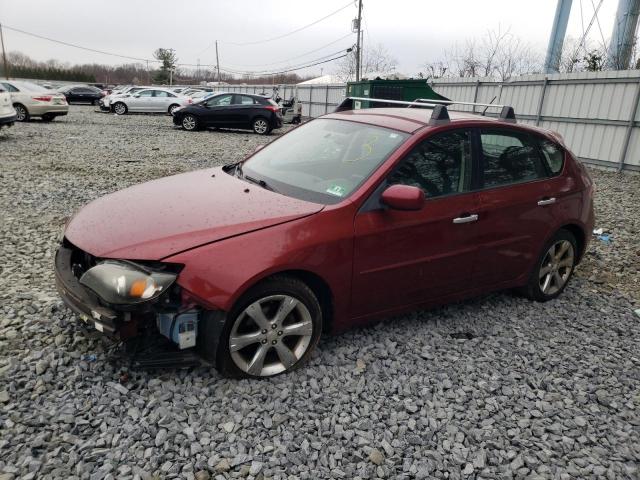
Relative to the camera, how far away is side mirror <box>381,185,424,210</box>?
3.12 m

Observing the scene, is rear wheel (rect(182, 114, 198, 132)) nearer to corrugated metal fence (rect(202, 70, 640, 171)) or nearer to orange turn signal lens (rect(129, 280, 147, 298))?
corrugated metal fence (rect(202, 70, 640, 171))

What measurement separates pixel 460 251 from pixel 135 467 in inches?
98.3

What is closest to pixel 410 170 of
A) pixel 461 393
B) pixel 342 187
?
pixel 342 187

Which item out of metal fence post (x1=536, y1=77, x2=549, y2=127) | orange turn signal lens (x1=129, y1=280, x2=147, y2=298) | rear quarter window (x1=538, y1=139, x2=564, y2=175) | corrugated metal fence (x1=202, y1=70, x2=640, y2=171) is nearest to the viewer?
orange turn signal lens (x1=129, y1=280, x2=147, y2=298)

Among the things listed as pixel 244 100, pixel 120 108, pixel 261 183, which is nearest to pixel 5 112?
pixel 244 100

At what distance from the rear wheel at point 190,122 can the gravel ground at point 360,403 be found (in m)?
14.8

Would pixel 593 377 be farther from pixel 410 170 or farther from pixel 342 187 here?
pixel 342 187

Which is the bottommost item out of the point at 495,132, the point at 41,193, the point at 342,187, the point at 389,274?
the point at 41,193

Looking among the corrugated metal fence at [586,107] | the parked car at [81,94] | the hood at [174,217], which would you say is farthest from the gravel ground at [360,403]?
the parked car at [81,94]

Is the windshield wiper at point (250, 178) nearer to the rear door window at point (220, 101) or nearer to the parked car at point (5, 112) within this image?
the parked car at point (5, 112)

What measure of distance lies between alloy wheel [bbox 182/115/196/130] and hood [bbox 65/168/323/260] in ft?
51.4

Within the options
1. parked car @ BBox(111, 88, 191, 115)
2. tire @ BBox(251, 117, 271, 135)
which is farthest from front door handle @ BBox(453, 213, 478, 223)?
parked car @ BBox(111, 88, 191, 115)

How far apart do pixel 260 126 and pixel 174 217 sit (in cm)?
1613

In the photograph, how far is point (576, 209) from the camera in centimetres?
439
